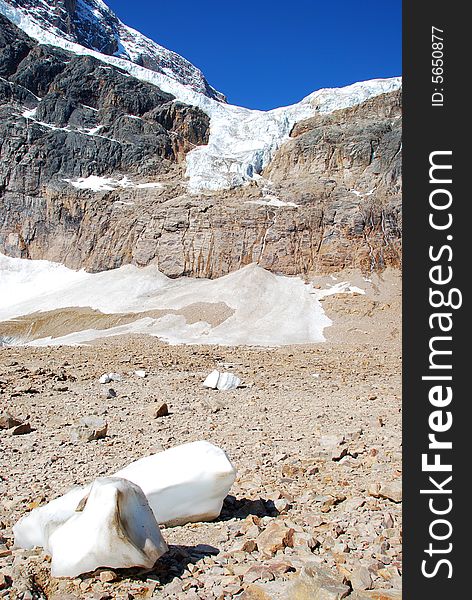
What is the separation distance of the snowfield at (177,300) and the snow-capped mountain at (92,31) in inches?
3173

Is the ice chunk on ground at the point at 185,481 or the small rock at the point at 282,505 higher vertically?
the ice chunk on ground at the point at 185,481

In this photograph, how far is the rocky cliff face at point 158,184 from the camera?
5784cm

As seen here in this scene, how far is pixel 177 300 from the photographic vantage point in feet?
160

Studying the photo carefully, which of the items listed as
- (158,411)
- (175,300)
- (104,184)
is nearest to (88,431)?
(158,411)

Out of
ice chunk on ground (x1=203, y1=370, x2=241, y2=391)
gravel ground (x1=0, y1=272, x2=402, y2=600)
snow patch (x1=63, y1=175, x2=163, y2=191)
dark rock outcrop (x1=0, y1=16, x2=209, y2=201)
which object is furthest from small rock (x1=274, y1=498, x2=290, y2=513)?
dark rock outcrop (x1=0, y1=16, x2=209, y2=201)

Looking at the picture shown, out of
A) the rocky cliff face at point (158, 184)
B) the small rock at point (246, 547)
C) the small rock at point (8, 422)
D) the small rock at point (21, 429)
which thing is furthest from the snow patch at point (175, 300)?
the small rock at point (246, 547)

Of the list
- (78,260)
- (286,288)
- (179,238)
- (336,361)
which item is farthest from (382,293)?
Answer: (78,260)

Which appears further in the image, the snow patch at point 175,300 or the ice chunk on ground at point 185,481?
the snow patch at point 175,300

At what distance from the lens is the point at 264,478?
20.6 ft

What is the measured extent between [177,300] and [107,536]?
45.5 meters

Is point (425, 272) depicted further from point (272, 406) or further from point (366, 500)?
point (272, 406)

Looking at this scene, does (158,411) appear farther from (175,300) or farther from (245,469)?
(175,300)

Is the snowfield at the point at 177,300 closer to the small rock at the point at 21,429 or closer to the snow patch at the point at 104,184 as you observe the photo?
the snow patch at the point at 104,184

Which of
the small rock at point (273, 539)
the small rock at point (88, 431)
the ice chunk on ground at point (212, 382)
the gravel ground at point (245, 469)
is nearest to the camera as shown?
the gravel ground at point (245, 469)
